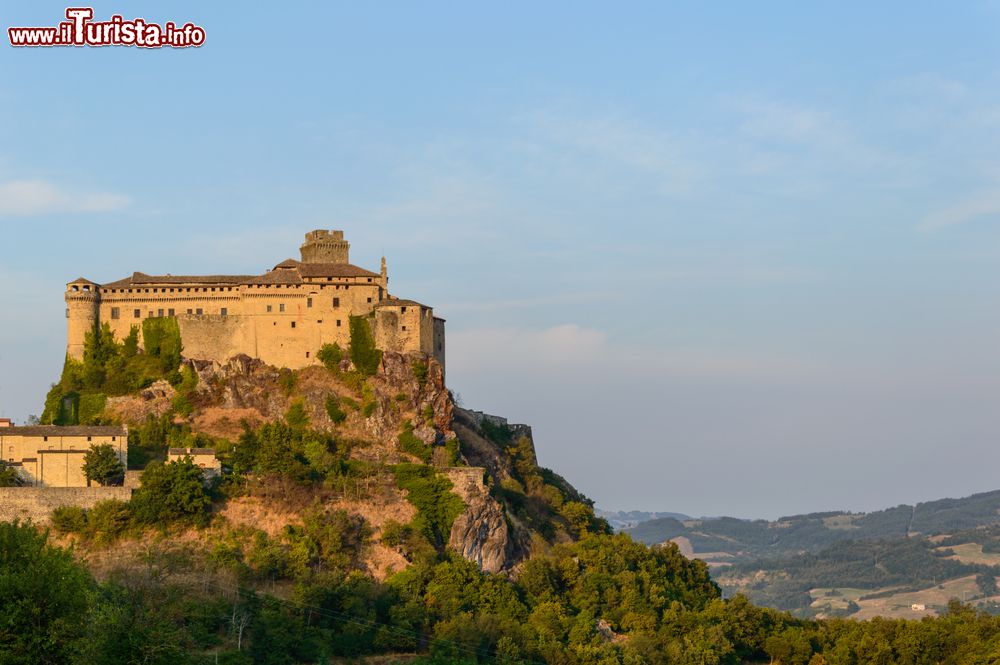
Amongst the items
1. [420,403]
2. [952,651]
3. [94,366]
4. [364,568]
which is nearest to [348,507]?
[364,568]

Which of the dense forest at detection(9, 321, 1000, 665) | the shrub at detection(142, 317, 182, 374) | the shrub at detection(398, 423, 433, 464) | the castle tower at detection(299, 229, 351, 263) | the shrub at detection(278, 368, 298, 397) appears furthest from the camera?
the castle tower at detection(299, 229, 351, 263)

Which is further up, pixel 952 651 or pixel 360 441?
pixel 360 441

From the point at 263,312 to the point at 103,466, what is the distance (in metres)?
15.8

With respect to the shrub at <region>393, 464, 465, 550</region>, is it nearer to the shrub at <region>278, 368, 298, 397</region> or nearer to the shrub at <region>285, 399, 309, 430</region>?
the shrub at <region>285, 399, 309, 430</region>

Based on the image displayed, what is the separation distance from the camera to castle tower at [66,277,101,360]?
290 ft

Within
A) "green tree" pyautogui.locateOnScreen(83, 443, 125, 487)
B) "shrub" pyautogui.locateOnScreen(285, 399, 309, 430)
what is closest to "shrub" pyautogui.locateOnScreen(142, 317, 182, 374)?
"shrub" pyautogui.locateOnScreen(285, 399, 309, 430)

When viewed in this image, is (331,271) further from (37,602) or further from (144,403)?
(37,602)

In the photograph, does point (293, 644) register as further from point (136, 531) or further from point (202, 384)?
point (202, 384)

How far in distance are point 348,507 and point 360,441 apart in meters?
6.36

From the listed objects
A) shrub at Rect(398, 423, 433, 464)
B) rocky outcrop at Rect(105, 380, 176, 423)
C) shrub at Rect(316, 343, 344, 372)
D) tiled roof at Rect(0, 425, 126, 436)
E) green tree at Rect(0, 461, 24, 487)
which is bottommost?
green tree at Rect(0, 461, 24, 487)

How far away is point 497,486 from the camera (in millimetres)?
Answer: 86688

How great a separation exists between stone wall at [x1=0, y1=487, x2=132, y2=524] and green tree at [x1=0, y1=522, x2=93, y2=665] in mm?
26095

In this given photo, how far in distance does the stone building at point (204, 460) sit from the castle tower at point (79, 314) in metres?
13.3

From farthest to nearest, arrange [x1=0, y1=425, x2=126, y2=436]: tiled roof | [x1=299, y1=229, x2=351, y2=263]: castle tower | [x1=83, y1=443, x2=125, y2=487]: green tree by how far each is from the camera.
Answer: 1. [x1=299, y1=229, x2=351, y2=263]: castle tower
2. [x1=0, y1=425, x2=126, y2=436]: tiled roof
3. [x1=83, y1=443, x2=125, y2=487]: green tree
